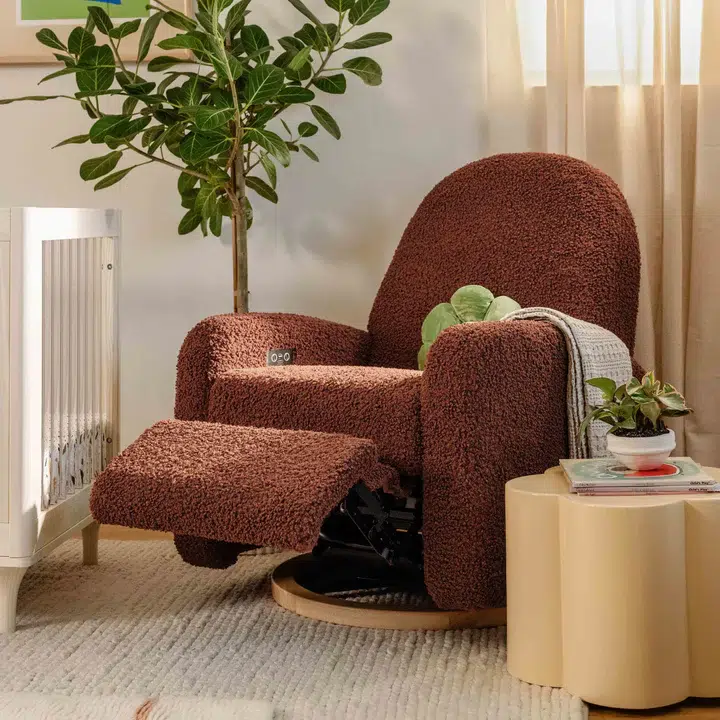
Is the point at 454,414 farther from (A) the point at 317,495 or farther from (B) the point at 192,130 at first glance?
(B) the point at 192,130

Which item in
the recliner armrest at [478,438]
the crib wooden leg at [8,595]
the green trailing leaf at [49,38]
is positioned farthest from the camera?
the green trailing leaf at [49,38]

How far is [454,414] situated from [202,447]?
38cm

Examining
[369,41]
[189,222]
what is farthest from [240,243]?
[369,41]

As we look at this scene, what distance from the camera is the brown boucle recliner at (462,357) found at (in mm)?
1515

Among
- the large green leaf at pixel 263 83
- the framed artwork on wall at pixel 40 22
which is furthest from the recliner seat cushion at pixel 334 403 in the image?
the framed artwork on wall at pixel 40 22

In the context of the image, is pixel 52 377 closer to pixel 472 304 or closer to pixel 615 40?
pixel 472 304

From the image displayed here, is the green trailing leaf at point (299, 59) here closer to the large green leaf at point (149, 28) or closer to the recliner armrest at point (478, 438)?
the large green leaf at point (149, 28)

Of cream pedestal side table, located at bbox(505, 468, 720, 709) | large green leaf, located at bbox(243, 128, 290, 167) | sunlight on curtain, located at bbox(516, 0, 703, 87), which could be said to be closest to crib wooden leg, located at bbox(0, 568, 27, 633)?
cream pedestal side table, located at bbox(505, 468, 720, 709)

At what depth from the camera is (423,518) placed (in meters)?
1.57

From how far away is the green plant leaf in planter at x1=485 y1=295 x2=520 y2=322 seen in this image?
1.78 metres

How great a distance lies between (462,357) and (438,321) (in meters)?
0.35

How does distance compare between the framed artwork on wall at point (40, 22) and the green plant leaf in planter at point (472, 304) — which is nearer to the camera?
the green plant leaf in planter at point (472, 304)

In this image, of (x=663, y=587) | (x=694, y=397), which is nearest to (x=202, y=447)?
(x=663, y=587)

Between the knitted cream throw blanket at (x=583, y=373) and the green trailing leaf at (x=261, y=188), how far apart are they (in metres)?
0.85
